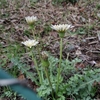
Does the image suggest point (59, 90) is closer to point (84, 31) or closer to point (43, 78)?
point (43, 78)

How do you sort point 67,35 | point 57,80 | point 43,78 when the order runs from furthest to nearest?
point 67,35 → point 43,78 → point 57,80

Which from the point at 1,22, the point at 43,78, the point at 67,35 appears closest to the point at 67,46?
the point at 67,35

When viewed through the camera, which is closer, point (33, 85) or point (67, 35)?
point (33, 85)

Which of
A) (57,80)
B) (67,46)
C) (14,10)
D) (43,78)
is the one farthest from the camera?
(14,10)

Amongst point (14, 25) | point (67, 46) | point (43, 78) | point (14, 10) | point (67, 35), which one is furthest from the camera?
point (14, 10)

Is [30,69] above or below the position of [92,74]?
below

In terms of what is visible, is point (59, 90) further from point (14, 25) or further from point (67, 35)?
point (14, 25)

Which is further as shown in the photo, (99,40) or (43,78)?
(99,40)

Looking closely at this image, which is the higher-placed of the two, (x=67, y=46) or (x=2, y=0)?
(x=2, y=0)

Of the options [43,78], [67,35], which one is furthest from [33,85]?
[67,35]
